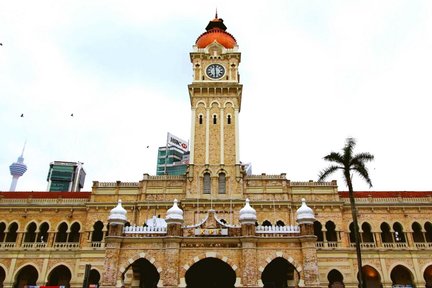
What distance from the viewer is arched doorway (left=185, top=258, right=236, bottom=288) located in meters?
22.3

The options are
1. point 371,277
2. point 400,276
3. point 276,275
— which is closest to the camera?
point 276,275

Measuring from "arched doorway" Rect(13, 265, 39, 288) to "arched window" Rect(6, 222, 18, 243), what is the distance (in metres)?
3.57

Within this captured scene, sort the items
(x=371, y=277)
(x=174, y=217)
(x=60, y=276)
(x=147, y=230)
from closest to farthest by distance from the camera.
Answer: (x=174, y=217) < (x=147, y=230) < (x=371, y=277) < (x=60, y=276)

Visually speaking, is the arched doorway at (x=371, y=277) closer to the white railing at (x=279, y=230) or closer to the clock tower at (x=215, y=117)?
the clock tower at (x=215, y=117)

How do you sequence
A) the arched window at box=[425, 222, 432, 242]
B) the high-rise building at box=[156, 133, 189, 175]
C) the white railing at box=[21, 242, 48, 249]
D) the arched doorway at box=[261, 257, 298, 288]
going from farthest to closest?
the high-rise building at box=[156, 133, 189, 175], the arched window at box=[425, 222, 432, 242], the white railing at box=[21, 242, 48, 249], the arched doorway at box=[261, 257, 298, 288]

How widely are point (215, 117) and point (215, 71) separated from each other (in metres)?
5.58

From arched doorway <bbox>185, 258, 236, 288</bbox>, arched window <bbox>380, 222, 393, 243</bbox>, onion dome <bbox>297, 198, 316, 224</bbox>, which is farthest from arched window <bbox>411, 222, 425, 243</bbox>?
arched doorway <bbox>185, 258, 236, 288</bbox>

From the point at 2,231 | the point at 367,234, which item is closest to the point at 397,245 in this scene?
the point at 367,234

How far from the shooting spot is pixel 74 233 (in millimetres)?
37125

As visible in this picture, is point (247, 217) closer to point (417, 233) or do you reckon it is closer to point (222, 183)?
point (222, 183)

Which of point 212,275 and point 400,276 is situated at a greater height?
point 400,276

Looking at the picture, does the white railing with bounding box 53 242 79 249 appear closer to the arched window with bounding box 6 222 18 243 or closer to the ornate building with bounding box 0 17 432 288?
the ornate building with bounding box 0 17 432 288

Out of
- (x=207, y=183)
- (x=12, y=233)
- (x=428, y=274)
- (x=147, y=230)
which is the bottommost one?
(x=428, y=274)

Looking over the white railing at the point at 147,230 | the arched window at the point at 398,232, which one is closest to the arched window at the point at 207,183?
the white railing at the point at 147,230
